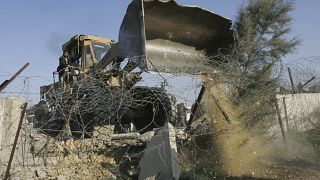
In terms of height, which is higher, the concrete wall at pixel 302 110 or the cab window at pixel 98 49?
the cab window at pixel 98 49

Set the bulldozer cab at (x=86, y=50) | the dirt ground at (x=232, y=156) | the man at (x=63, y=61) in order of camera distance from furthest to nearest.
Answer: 1. the man at (x=63, y=61)
2. the bulldozer cab at (x=86, y=50)
3. the dirt ground at (x=232, y=156)

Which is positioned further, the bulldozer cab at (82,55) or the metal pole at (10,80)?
the bulldozer cab at (82,55)

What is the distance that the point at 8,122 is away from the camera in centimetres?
670

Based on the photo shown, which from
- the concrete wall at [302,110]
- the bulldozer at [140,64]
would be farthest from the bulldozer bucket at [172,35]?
the concrete wall at [302,110]

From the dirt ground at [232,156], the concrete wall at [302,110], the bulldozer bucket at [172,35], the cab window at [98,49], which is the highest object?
the cab window at [98,49]

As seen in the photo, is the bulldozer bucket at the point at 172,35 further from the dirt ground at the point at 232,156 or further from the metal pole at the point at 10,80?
the metal pole at the point at 10,80

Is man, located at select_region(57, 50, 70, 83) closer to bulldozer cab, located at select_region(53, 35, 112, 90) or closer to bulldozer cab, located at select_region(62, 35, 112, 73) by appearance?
bulldozer cab, located at select_region(53, 35, 112, 90)

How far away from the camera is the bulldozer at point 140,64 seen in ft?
23.8

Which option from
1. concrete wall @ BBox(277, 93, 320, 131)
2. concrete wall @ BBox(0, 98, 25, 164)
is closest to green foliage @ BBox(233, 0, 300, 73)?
concrete wall @ BBox(277, 93, 320, 131)

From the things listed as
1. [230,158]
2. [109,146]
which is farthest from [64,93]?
[230,158]

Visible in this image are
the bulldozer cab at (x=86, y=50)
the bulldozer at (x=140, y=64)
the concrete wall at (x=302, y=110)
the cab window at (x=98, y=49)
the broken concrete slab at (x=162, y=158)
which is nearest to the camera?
the bulldozer at (x=140, y=64)

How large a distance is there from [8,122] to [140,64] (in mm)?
2214

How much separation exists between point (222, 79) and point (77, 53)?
4501mm

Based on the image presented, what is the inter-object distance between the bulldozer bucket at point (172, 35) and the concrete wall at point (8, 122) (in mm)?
2014
